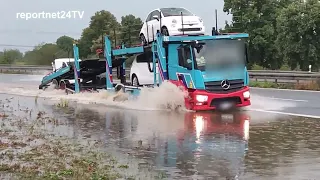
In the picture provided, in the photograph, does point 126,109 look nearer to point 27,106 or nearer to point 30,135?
point 27,106

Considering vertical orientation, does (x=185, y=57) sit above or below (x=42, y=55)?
below

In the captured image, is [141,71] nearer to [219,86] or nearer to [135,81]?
[135,81]

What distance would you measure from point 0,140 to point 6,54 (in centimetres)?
6743

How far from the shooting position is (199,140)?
412 inches

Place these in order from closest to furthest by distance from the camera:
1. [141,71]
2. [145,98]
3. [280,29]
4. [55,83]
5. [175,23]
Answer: [175,23] < [145,98] < [141,71] < [55,83] < [280,29]

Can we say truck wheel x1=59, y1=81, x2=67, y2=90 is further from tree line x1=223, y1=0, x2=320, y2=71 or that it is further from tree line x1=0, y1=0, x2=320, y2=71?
tree line x1=223, y1=0, x2=320, y2=71

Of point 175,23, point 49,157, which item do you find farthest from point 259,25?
point 49,157

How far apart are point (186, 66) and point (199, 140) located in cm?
541

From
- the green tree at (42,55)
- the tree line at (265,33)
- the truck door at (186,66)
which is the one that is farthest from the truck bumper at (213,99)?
the green tree at (42,55)

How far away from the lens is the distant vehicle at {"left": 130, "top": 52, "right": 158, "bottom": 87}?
18266mm

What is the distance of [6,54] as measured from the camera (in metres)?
74.4

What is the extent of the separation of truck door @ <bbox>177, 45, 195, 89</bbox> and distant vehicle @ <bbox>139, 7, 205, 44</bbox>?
151cm

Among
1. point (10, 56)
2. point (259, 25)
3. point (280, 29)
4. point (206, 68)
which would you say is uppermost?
point (259, 25)

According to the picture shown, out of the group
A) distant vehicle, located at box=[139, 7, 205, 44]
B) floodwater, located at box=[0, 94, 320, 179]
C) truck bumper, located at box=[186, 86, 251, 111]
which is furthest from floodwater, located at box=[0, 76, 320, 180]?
distant vehicle, located at box=[139, 7, 205, 44]
